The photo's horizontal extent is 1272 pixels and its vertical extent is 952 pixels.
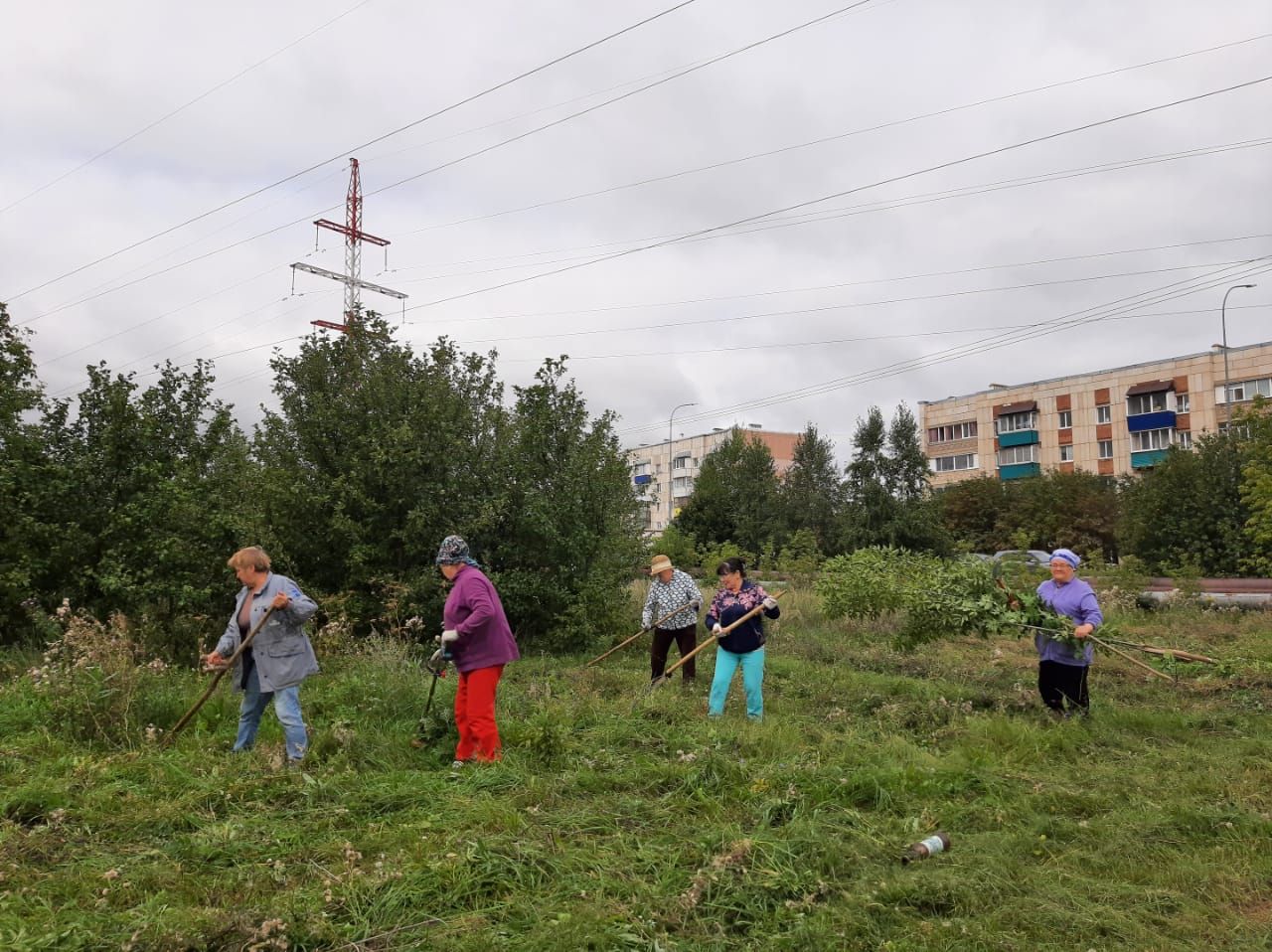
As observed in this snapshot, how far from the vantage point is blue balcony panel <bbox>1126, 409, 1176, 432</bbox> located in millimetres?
Answer: 46281

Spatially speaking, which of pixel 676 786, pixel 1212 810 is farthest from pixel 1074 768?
pixel 676 786

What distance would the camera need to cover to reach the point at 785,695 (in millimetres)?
8945

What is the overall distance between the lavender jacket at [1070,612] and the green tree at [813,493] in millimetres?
25190

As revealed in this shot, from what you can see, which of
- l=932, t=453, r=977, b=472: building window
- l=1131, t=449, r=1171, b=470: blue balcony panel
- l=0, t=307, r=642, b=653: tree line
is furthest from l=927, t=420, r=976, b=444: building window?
l=0, t=307, r=642, b=653: tree line

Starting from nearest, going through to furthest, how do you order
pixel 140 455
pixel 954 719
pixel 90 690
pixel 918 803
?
pixel 918 803 → pixel 90 690 → pixel 954 719 → pixel 140 455

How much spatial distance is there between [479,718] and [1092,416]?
5176 cm

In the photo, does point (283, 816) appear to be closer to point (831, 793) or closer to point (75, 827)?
point (75, 827)

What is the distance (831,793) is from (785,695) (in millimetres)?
3793

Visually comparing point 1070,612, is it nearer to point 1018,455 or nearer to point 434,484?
point 434,484

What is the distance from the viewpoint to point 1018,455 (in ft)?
174

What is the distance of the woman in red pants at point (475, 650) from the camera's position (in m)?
5.94

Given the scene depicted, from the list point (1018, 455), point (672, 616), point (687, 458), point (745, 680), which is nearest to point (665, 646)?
point (672, 616)

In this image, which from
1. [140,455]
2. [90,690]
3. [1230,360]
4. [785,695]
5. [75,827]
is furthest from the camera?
[1230,360]

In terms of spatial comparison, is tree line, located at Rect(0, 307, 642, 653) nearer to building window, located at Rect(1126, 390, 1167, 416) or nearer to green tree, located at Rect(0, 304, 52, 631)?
green tree, located at Rect(0, 304, 52, 631)
